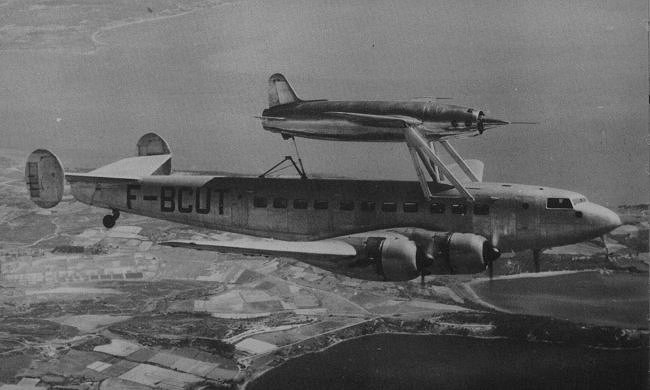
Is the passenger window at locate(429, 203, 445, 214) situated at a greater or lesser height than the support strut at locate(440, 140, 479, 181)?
lesser

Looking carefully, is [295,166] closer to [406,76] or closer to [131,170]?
[406,76]

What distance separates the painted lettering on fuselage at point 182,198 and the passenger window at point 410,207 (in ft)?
16.5

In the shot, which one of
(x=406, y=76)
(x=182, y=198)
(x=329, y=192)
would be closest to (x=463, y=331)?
(x=329, y=192)

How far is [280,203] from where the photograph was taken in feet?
52.3

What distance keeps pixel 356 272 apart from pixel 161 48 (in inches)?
489

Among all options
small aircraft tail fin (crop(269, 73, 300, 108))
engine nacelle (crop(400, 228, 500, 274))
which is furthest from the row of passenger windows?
small aircraft tail fin (crop(269, 73, 300, 108))

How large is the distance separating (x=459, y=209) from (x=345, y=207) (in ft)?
9.21

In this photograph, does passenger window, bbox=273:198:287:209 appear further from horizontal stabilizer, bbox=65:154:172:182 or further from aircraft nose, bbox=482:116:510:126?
aircraft nose, bbox=482:116:510:126

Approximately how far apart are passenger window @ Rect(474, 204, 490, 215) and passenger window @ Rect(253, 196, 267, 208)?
544cm

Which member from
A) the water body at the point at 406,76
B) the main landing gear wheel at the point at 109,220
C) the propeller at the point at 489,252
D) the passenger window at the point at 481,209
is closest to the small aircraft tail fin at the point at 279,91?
the water body at the point at 406,76

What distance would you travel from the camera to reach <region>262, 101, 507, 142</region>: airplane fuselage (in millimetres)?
13328

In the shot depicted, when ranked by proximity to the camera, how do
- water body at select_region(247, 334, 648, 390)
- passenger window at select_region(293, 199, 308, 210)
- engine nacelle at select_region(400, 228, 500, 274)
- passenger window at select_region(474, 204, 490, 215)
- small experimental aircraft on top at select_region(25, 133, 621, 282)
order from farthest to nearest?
1. water body at select_region(247, 334, 648, 390)
2. passenger window at select_region(293, 199, 308, 210)
3. passenger window at select_region(474, 204, 490, 215)
4. small experimental aircraft on top at select_region(25, 133, 621, 282)
5. engine nacelle at select_region(400, 228, 500, 274)

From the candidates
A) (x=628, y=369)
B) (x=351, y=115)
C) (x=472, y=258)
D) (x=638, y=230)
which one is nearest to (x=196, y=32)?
(x=351, y=115)

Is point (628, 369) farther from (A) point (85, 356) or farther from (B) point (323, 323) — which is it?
(A) point (85, 356)
